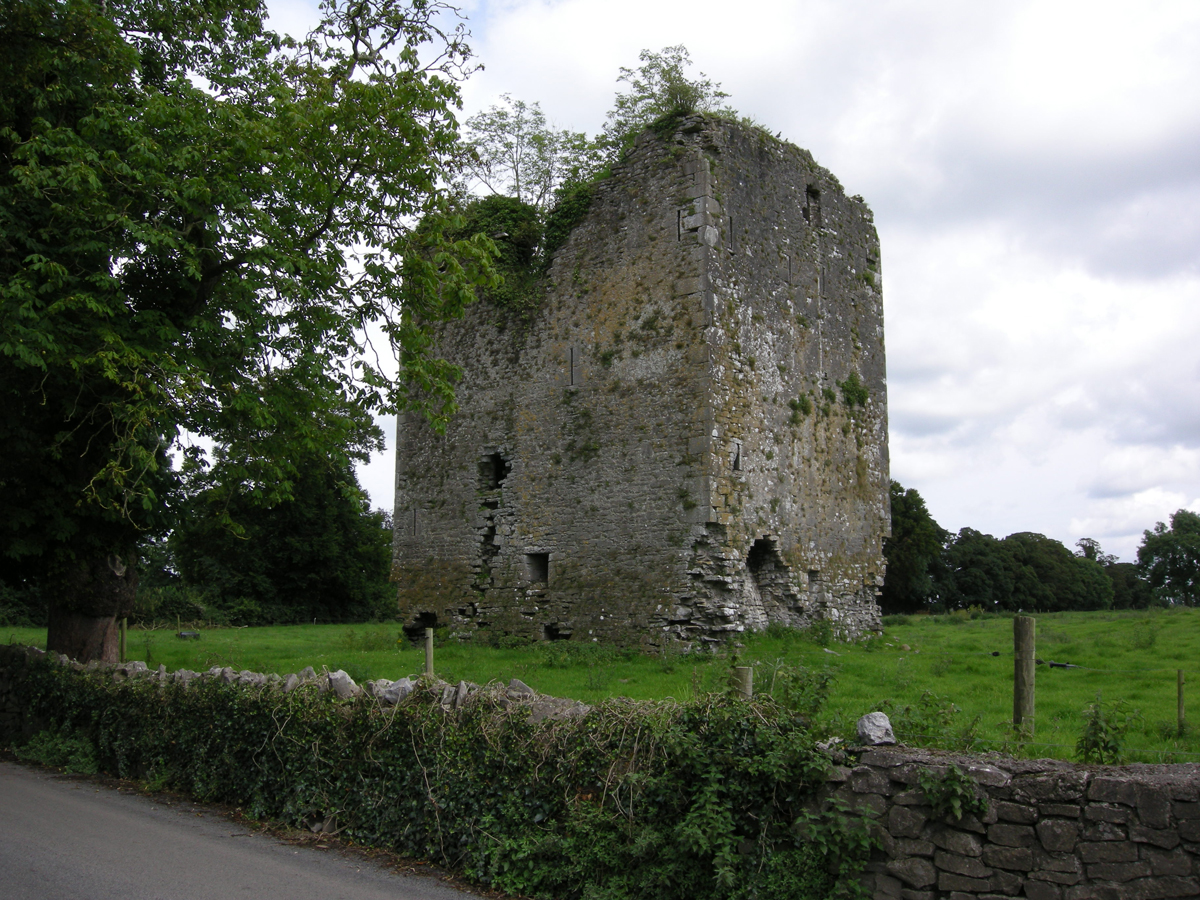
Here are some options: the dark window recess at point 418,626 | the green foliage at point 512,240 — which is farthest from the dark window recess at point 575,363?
the dark window recess at point 418,626

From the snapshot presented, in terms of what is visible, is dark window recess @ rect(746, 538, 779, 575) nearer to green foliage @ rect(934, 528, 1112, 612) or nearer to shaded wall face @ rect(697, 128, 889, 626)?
shaded wall face @ rect(697, 128, 889, 626)

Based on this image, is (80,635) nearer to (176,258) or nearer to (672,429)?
(176,258)

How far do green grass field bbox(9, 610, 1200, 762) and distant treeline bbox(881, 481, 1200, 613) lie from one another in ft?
80.6

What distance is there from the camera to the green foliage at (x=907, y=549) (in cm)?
4506

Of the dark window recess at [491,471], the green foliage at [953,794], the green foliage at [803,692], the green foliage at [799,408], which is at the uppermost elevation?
the green foliage at [799,408]

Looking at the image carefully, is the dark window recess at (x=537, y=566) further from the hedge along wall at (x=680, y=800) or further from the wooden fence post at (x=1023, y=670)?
the wooden fence post at (x=1023, y=670)

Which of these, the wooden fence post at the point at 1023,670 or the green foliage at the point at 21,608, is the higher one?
the wooden fence post at the point at 1023,670

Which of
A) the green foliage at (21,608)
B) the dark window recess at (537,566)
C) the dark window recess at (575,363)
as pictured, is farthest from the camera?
the green foliage at (21,608)

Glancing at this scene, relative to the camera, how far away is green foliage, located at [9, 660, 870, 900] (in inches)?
215

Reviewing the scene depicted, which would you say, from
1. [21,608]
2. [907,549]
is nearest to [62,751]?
[21,608]

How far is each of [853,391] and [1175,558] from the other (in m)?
63.8

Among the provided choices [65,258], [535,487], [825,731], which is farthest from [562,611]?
[825,731]

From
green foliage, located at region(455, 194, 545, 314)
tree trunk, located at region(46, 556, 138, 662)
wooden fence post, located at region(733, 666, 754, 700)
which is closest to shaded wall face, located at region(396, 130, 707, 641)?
green foliage, located at region(455, 194, 545, 314)

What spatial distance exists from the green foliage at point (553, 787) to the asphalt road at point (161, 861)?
365mm
